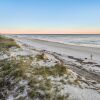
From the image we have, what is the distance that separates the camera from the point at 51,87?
6340 millimetres

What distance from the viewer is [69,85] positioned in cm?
664

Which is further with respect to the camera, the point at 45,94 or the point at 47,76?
the point at 47,76

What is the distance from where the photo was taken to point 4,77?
732 centimetres

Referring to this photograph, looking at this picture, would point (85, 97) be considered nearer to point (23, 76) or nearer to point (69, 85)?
point (69, 85)

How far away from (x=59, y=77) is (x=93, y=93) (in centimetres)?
139

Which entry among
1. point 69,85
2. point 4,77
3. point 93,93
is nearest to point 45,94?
point 69,85

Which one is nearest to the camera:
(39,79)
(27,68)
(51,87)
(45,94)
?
(45,94)

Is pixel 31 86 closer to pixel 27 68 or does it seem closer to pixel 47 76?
pixel 47 76

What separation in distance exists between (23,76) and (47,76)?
80 cm

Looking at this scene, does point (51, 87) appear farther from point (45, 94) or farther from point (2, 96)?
point (2, 96)

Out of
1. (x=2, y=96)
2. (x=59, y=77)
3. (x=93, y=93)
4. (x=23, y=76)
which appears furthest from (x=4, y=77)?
(x=93, y=93)

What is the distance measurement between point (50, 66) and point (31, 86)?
86.8 inches

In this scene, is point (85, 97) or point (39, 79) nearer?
point (85, 97)

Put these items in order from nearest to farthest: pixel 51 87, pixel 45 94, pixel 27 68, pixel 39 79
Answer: pixel 45 94 < pixel 51 87 < pixel 39 79 < pixel 27 68
